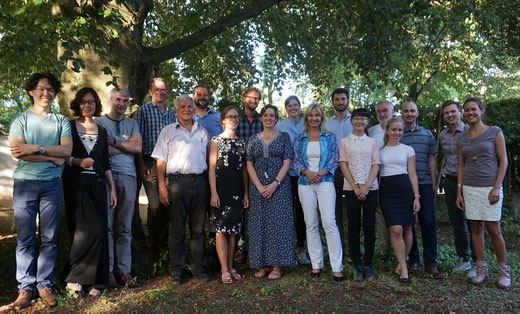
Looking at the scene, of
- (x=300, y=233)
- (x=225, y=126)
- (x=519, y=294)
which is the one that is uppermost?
(x=225, y=126)

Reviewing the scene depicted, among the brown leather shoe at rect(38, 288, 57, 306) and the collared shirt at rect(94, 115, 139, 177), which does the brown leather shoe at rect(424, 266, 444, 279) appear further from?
the brown leather shoe at rect(38, 288, 57, 306)

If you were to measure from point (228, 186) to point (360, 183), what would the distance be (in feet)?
5.26

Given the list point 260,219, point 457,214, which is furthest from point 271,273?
point 457,214

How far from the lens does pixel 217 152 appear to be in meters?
5.10

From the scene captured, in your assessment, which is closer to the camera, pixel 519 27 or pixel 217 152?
pixel 217 152

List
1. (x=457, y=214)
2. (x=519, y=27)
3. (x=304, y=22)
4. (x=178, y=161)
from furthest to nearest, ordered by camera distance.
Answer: (x=304, y=22) < (x=519, y=27) < (x=457, y=214) < (x=178, y=161)

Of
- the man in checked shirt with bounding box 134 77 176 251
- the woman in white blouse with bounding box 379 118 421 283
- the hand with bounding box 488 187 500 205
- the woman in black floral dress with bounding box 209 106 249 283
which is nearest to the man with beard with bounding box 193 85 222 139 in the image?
the man in checked shirt with bounding box 134 77 176 251

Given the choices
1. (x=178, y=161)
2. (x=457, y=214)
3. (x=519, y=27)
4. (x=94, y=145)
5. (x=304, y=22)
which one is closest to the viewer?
(x=94, y=145)

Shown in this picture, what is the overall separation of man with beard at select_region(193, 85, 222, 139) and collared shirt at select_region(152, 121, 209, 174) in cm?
69

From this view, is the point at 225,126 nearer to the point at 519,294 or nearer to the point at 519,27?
the point at 519,294

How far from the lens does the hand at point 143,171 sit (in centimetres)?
518

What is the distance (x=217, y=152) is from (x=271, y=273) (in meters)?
1.64

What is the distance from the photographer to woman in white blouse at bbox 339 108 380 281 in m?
4.97

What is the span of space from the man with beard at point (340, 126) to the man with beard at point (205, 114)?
63.3 inches
